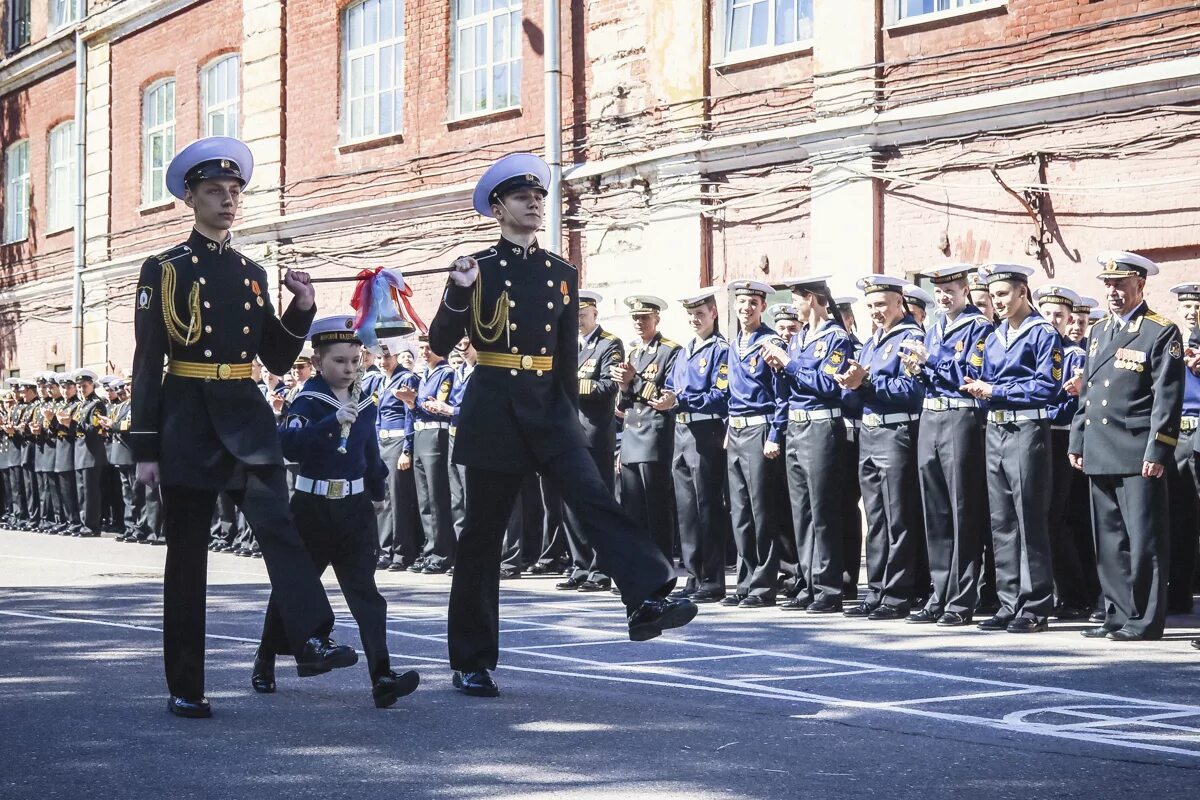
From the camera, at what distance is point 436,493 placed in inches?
580

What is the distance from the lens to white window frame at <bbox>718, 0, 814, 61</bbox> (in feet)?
54.3

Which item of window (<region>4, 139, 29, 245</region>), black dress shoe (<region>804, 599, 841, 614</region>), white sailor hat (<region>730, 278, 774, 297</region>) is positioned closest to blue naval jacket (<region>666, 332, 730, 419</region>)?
white sailor hat (<region>730, 278, 774, 297</region>)

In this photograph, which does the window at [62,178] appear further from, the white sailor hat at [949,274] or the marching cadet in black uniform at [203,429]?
the marching cadet in black uniform at [203,429]

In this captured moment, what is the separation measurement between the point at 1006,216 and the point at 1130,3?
193cm

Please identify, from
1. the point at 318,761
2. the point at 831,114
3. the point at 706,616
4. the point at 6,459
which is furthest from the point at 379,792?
A: the point at 6,459

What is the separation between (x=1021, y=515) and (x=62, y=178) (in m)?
25.2

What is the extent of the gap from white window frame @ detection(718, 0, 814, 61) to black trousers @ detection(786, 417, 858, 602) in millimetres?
6387

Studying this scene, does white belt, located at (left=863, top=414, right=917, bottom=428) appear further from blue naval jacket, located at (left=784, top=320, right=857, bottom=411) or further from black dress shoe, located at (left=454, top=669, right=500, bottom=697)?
black dress shoe, located at (left=454, top=669, right=500, bottom=697)

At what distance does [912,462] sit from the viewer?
10695mm

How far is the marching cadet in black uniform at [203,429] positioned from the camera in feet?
22.3

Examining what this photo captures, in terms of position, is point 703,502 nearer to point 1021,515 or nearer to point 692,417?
point 692,417

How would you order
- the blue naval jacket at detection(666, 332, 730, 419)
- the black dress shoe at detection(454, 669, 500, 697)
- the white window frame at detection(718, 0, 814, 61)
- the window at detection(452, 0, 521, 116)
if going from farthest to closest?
the window at detection(452, 0, 521, 116) < the white window frame at detection(718, 0, 814, 61) < the blue naval jacket at detection(666, 332, 730, 419) < the black dress shoe at detection(454, 669, 500, 697)

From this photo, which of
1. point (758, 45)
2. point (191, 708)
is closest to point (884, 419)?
point (191, 708)

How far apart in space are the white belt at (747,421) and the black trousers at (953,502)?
1.33 meters
